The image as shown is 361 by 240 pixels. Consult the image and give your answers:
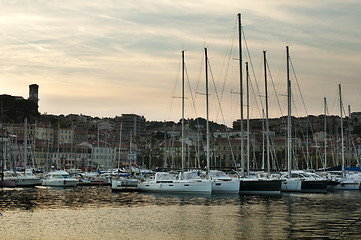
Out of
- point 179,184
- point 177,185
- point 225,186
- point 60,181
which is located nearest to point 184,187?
point 179,184

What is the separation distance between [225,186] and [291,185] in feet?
30.6

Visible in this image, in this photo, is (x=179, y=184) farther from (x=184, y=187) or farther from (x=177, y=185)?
(x=184, y=187)

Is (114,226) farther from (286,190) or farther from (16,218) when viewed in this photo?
(286,190)

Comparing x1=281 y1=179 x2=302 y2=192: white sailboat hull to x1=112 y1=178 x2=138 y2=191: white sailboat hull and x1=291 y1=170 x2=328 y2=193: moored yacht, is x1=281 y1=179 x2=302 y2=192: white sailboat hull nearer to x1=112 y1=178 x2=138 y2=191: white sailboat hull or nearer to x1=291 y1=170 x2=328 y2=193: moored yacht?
x1=291 y1=170 x2=328 y2=193: moored yacht

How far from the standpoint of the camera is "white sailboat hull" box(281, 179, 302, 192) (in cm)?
5912

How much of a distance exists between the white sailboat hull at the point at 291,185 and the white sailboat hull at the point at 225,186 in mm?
7754

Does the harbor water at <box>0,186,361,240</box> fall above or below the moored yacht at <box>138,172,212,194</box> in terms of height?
below

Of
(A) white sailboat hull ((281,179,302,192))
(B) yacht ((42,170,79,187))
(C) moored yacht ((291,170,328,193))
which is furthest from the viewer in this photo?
(B) yacht ((42,170,79,187))

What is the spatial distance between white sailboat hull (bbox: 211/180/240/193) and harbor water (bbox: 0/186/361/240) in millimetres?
3800

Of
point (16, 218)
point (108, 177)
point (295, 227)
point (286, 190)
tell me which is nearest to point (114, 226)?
point (16, 218)

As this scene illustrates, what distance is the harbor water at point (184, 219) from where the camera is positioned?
92.1 ft

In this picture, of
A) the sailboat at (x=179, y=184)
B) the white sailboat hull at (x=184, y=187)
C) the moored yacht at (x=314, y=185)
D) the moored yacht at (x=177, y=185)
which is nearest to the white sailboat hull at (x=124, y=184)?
the sailboat at (x=179, y=184)

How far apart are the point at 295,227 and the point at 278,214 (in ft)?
22.3

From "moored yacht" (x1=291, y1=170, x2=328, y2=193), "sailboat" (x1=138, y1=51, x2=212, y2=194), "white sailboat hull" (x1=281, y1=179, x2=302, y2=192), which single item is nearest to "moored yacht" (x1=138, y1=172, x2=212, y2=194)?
"sailboat" (x1=138, y1=51, x2=212, y2=194)
